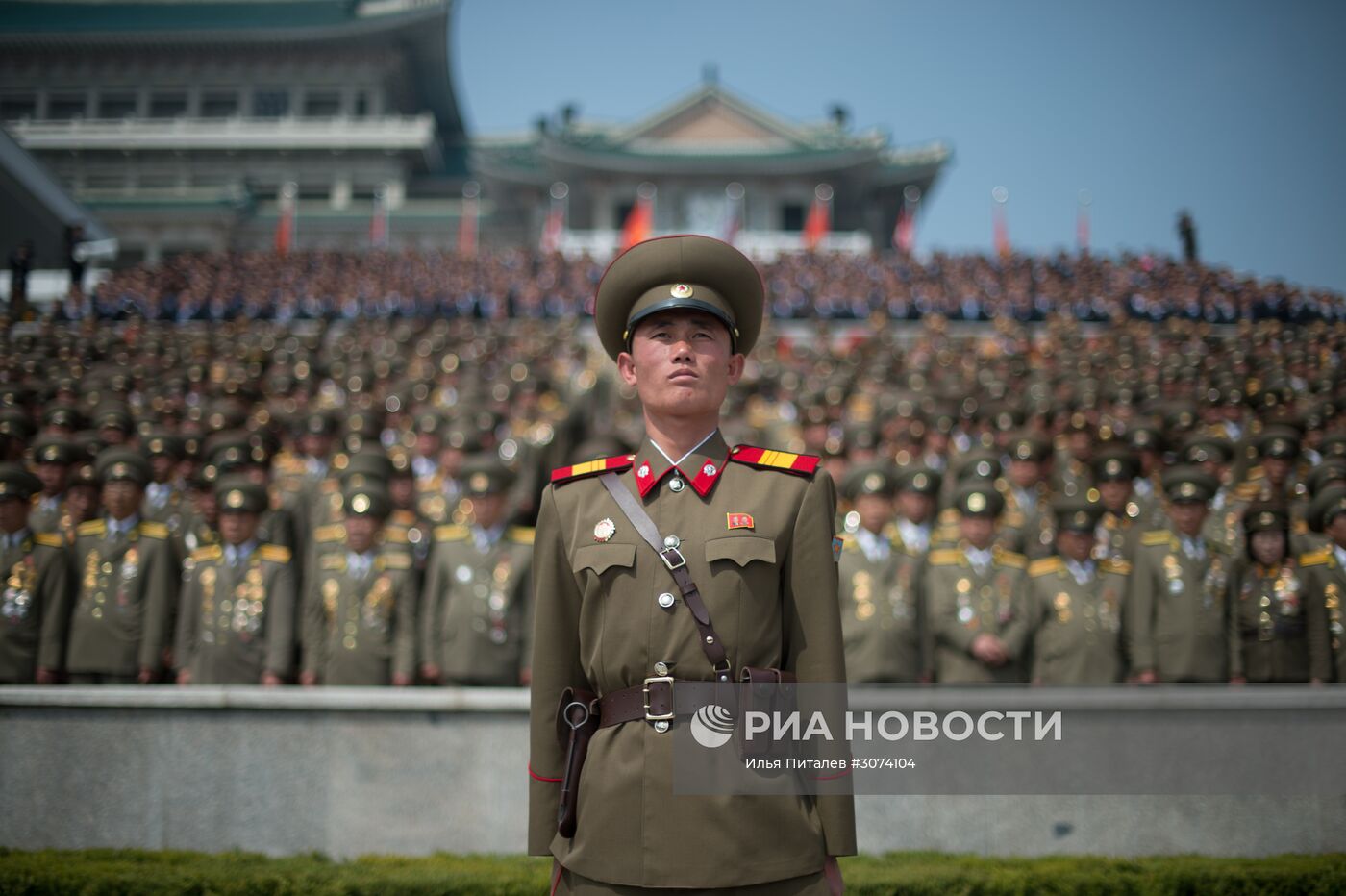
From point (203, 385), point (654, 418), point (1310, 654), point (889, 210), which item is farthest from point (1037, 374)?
point (889, 210)

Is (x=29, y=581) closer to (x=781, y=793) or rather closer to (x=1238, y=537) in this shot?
(x=781, y=793)

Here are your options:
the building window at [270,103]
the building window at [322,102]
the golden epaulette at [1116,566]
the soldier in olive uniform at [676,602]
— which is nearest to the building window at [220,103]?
the building window at [270,103]

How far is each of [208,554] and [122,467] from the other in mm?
925

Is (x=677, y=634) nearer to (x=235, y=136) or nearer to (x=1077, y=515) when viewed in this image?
(x=1077, y=515)

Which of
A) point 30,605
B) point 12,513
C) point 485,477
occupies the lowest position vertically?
point 30,605

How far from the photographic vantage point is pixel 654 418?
2193mm

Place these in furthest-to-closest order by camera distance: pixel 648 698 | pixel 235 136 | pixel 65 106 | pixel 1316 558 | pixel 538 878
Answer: pixel 65 106
pixel 235 136
pixel 1316 558
pixel 538 878
pixel 648 698

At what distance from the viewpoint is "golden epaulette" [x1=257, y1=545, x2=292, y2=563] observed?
5633 millimetres

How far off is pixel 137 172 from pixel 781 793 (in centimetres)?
4543

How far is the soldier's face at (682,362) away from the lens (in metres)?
2.07

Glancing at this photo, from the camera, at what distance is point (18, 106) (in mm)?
40781

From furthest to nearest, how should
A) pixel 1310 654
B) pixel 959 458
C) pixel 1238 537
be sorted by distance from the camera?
pixel 959 458
pixel 1238 537
pixel 1310 654

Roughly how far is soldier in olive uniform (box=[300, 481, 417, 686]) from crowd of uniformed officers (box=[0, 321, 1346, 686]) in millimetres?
13

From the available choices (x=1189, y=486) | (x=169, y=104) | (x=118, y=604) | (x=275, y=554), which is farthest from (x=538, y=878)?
(x=169, y=104)
